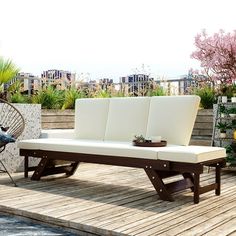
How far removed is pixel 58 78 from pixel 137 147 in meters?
4.15

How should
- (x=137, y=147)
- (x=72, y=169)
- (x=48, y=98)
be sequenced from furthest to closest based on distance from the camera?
1. (x=48, y=98)
2. (x=72, y=169)
3. (x=137, y=147)

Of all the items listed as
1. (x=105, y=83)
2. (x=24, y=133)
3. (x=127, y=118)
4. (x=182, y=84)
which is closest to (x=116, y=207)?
(x=127, y=118)

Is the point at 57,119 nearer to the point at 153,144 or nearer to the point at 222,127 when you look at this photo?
the point at 222,127

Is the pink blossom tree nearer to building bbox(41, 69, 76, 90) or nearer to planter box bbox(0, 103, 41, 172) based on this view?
building bbox(41, 69, 76, 90)

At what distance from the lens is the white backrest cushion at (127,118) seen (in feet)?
13.7

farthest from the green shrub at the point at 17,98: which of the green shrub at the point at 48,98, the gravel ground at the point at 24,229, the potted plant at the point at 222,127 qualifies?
the gravel ground at the point at 24,229

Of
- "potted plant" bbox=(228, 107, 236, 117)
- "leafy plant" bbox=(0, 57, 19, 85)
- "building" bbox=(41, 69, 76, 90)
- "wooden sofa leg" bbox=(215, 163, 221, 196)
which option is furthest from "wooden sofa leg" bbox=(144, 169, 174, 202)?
"building" bbox=(41, 69, 76, 90)

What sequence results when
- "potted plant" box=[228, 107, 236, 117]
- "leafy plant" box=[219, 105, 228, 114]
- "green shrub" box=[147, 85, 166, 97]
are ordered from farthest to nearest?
"green shrub" box=[147, 85, 166, 97] < "leafy plant" box=[219, 105, 228, 114] < "potted plant" box=[228, 107, 236, 117]

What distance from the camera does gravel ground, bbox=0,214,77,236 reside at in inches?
104

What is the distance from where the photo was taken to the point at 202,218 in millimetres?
2746

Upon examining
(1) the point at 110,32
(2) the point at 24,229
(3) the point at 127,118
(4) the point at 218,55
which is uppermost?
(1) the point at 110,32

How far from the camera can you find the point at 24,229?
107 inches

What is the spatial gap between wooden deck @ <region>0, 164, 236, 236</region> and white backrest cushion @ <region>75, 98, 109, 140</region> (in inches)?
20.5

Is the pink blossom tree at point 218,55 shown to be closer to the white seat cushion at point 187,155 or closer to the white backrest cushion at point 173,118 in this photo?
the white backrest cushion at point 173,118
